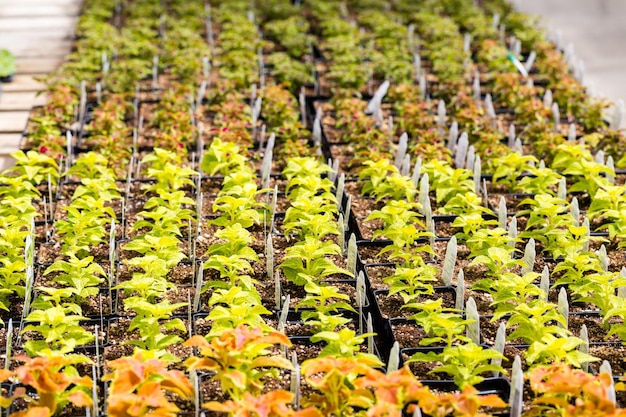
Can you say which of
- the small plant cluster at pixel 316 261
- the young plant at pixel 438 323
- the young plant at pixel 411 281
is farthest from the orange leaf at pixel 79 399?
the young plant at pixel 411 281

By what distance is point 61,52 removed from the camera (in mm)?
8789

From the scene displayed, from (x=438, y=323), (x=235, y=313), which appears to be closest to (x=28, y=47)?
(x=235, y=313)

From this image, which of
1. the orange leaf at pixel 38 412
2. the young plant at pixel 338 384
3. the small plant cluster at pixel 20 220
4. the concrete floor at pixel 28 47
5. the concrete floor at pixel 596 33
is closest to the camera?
the orange leaf at pixel 38 412

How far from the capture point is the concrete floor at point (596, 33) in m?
8.67

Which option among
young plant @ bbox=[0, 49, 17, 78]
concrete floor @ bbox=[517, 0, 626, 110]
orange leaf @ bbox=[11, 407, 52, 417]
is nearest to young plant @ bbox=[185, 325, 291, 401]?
orange leaf @ bbox=[11, 407, 52, 417]

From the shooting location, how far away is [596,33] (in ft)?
31.9

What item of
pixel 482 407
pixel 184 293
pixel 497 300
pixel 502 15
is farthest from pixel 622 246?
pixel 502 15

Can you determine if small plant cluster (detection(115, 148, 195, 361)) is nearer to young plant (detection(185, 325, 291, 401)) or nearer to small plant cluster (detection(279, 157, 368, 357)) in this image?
young plant (detection(185, 325, 291, 401))

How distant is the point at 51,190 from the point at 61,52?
3.36 meters

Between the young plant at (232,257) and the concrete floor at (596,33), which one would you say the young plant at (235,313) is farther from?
the concrete floor at (596,33)

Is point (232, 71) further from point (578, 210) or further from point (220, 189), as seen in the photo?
point (578, 210)

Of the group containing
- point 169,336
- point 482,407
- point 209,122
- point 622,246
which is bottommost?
point 482,407

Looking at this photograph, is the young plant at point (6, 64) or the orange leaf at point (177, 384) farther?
the young plant at point (6, 64)

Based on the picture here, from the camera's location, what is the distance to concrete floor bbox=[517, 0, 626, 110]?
28.4 ft
